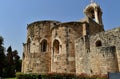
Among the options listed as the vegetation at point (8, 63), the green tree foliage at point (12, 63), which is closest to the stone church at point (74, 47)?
the vegetation at point (8, 63)

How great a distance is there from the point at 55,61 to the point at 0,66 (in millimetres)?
21328

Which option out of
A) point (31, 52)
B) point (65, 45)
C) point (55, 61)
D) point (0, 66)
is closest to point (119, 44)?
point (65, 45)

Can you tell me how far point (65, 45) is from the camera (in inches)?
835

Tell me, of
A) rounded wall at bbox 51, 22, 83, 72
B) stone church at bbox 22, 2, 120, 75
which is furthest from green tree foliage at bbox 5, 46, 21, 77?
rounded wall at bbox 51, 22, 83, 72

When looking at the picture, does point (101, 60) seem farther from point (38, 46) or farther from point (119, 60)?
point (38, 46)

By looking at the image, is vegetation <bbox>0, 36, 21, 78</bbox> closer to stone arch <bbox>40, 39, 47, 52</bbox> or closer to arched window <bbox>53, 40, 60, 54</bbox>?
stone arch <bbox>40, 39, 47, 52</bbox>

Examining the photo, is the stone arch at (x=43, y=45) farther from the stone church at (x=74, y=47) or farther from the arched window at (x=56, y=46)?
the arched window at (x=56, y=46)

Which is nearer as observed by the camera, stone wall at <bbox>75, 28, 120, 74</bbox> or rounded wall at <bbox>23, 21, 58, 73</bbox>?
stone wall at <bbox>75, 28, 120, 74</bbox>

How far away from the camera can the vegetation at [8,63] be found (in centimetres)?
3962

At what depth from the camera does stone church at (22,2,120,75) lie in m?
16.0

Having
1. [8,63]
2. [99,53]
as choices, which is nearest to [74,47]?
[99,53]

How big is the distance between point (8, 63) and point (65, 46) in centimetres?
2622

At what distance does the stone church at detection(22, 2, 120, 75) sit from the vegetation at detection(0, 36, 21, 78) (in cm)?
1516

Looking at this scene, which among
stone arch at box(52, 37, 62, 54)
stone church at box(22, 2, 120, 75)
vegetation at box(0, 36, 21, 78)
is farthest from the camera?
vegetation at box(0, 36, 21, 78)
